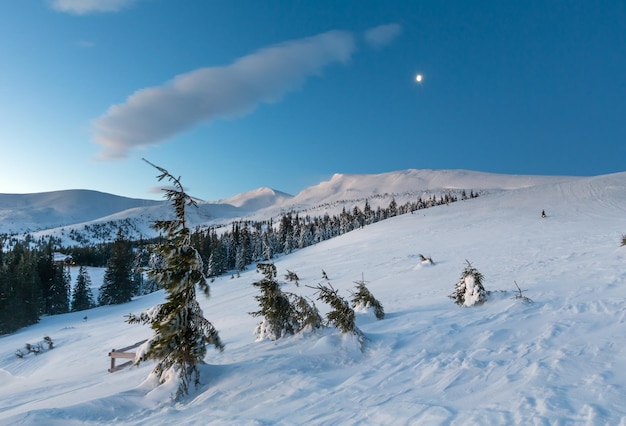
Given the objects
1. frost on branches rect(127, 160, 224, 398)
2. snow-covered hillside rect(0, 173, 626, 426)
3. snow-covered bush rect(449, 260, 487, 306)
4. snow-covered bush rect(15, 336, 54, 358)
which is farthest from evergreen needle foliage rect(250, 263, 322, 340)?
snow-covered bush rect(15, 336, 54, 358)

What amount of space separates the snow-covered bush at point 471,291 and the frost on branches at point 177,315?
9.64m

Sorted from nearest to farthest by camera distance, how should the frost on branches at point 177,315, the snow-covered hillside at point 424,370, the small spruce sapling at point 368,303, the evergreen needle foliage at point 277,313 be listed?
the snow-covered hillside at point 424,370, the frost on branches at point 177,315, the evergreen needle foliage at point 277,313, the small spruce sapling at point 368,303

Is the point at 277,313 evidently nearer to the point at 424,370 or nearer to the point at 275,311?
the point at 275,311

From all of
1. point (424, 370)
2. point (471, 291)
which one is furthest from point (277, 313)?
point (471, 291)

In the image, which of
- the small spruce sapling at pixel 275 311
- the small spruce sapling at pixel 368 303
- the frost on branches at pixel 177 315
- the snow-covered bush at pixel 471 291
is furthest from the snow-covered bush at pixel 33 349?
the snow-covered bush at pixel 471 291

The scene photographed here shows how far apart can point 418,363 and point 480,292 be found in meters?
6.37

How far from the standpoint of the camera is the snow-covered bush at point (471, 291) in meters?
13.1

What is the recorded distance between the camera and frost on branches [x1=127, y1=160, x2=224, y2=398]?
8094mm

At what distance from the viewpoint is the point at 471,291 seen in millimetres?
13344

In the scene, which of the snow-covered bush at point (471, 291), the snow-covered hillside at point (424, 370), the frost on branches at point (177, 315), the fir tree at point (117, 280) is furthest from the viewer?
the fir tree at point (117, 280)

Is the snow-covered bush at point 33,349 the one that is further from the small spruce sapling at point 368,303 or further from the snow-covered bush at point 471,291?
the snow-covered bush at point 471,291

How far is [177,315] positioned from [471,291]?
34.9 feet

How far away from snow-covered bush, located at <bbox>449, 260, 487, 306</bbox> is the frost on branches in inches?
380

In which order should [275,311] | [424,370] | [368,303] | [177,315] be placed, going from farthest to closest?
[368,303] < [275,311] < [177,315] < [424,370]
